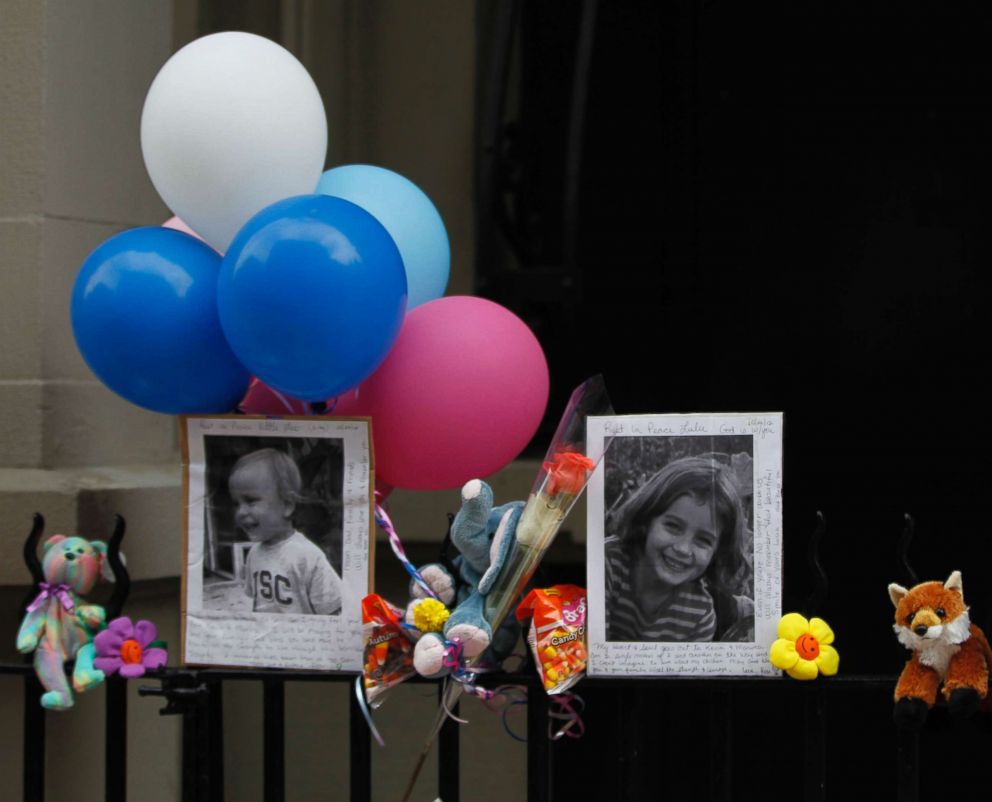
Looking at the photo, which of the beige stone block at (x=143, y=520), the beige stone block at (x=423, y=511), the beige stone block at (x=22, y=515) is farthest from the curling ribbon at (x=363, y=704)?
the beige stone block at (x=423, y=511)

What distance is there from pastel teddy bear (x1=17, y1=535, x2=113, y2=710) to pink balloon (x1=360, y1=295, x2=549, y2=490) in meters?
0.58

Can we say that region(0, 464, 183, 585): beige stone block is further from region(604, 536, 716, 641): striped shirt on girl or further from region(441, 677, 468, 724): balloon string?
region(604, 536, 716, 641): striped shirt on girl

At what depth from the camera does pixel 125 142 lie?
3.28 metres

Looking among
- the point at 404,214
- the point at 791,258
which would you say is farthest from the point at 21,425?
the point at 791,258

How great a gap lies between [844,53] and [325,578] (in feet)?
6.89

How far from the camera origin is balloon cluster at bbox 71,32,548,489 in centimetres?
204

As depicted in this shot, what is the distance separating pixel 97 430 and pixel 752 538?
174 cm

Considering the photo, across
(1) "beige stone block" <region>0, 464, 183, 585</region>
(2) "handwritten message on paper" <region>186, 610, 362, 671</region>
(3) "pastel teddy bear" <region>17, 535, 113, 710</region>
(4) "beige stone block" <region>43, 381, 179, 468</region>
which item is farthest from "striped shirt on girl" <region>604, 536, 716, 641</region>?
(4) "beige stone block" <region>43, 381, 179, 468</region>

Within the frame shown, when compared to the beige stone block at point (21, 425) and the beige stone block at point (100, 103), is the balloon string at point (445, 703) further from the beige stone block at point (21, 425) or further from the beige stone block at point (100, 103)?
the beige stone block at point (100, 103)

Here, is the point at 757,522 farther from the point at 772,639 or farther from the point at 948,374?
the point at 948,374

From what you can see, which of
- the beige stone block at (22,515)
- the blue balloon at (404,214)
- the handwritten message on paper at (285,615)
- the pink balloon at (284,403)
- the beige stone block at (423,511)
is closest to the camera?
the handwritten message on paper at (285,615)

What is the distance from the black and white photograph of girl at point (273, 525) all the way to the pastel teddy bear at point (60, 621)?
28cm

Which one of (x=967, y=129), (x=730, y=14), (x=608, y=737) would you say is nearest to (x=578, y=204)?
(x=730, y=14)

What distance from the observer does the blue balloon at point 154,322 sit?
214 cm
